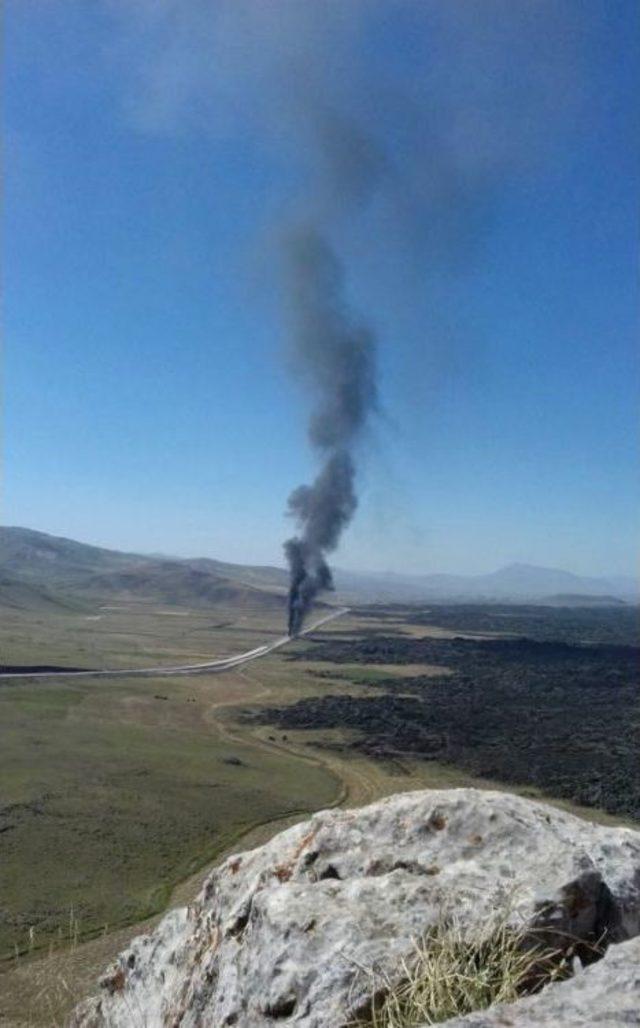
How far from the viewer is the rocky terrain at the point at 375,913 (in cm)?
393

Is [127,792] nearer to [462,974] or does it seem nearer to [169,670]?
[462,974]

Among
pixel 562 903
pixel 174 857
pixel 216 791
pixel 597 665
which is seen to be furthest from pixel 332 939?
pixel 597 665

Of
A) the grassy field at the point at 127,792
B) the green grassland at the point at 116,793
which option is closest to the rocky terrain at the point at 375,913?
the grassy field at the point at 127,792

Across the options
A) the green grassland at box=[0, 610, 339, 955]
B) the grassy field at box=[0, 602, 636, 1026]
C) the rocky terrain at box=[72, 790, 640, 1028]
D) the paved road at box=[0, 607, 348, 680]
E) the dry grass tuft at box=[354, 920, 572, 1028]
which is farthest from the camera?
the paved road at box=[0, 607, 348, 680]

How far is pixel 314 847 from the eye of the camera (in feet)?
18.8

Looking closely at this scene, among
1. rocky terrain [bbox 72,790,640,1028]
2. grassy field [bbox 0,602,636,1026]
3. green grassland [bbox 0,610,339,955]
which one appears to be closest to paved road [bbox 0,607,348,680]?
green grassland [bbox 0,610,339,955]

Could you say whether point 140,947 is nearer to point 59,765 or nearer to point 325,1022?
point 325,1022

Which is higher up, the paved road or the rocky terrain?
the rocky terrain

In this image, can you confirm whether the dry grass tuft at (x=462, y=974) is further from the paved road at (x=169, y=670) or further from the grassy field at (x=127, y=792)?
the paved road at (x=169, y=670)

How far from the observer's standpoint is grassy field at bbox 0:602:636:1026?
21.8m

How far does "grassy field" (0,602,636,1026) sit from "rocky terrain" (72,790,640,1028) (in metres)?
0.89

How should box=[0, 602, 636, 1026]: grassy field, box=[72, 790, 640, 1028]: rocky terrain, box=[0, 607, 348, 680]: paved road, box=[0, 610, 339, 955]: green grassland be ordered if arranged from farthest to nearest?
box=[0, 607, 348, 680]: paved road
box=[0, 610, 339, 955]: green grassland
box=[0, 602, 636, 1026]: grassy field
box=[72, 790, 640, 1028]: rocky terrain

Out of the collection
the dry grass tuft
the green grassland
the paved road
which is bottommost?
the green grassland

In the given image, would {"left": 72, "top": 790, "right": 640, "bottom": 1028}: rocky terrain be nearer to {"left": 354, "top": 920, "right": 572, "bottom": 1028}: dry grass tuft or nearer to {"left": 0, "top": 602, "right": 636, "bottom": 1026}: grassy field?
{"left": 354, "top": 920, "right": 572, "bottom": 1028}: dry grass tuft
